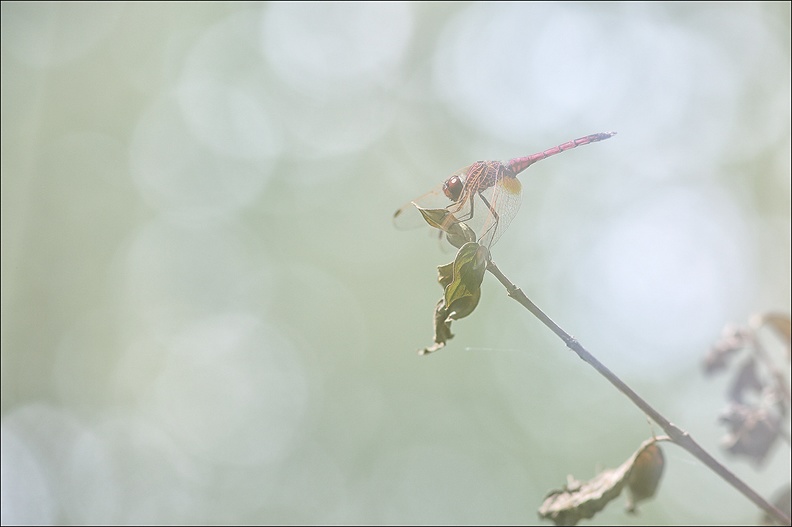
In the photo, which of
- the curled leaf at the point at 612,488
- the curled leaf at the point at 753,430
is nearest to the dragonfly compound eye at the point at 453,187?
the curled leaf at the point at 612,488

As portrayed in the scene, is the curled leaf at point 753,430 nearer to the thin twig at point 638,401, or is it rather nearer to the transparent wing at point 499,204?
the thin twig at point 638,401

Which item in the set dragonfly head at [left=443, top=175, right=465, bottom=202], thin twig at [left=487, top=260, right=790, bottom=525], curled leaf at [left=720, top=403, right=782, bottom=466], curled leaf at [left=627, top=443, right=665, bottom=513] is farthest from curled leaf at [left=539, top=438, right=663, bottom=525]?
dragonfly head at [left=443, top=175, right=465, bottom=202]

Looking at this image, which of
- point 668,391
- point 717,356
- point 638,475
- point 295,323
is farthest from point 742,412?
point 295,323

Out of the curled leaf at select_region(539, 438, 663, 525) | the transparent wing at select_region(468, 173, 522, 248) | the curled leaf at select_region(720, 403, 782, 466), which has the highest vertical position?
the transparent wing at select_region(468, 173, 522, 248)

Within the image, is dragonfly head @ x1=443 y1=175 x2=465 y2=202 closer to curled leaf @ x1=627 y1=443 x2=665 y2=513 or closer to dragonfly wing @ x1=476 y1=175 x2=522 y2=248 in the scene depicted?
dragonfly wing @ x1=476 y1=175 x2=522 y2=248

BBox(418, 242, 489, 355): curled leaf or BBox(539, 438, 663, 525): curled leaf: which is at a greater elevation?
BBox(418, 242, 489, 355): curled leaf

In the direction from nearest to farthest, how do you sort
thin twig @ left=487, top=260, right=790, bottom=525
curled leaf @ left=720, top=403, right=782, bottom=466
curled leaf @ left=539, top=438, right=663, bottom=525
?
1. thin twig @ left=487, top=260, right=790, bottom=525
2. curled leaf @ left=539, top=438, right=663, bottom=525
3. curled leaf @ left=720, top=403, right=782, bottom=466
